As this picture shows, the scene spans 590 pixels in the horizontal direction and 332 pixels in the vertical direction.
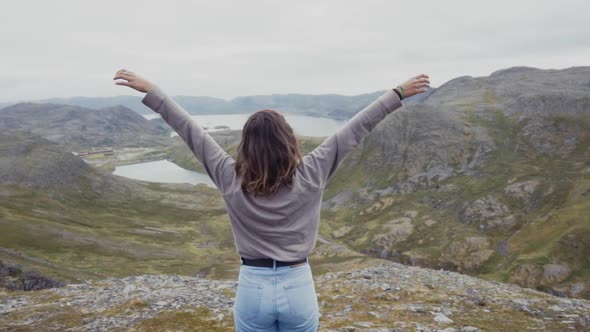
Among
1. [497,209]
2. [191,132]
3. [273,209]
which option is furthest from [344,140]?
[497,209]

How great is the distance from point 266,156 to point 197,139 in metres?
1.24

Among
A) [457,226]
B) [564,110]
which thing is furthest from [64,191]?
[564,110]

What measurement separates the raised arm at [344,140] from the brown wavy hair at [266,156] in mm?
317

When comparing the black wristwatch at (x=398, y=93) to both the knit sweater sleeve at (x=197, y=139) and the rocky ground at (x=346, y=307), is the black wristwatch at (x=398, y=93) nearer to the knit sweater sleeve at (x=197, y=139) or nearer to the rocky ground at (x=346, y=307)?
the knit sweater sleeve at (x=197, y=139)

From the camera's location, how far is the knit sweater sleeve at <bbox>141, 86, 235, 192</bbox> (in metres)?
6.09

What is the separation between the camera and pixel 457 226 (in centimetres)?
14412

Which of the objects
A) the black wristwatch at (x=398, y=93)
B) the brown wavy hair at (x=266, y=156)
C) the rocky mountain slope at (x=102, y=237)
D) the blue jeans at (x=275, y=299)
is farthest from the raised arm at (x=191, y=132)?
the rocky mountain slope at (x=102, y=237)

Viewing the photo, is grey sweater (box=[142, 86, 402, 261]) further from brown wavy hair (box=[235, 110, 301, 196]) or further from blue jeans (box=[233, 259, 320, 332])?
blue jeans (box=[233, 259, 320, 332])

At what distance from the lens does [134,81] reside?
6.53 meters

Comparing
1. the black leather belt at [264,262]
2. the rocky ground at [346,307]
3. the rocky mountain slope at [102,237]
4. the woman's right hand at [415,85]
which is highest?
the woman's right hand at [415,85]

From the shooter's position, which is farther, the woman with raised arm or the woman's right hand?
the woman's right hand

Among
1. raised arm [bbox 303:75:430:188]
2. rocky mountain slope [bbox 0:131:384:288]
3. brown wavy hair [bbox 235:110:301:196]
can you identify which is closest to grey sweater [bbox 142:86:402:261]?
raised arm [bbox 303:75:430:188]

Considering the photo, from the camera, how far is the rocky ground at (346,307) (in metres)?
19.3

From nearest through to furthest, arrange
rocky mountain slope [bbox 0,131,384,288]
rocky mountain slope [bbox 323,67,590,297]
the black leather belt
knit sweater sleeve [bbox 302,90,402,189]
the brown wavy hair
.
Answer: the brown wavy hair
the black leather belt
knit sweater sleeve [bbox 302,90,402,189]
rocky mountain slope [bbox 0,131,384,288]
rocky mountain slope [bbox 323,67,590,297]
